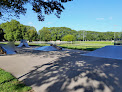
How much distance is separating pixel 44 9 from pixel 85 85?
215 inches

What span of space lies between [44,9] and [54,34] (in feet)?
209

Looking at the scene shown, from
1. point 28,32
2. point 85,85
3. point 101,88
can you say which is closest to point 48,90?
point 85,85

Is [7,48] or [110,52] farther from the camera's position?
[7,48]

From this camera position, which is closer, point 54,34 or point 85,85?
point 85,85

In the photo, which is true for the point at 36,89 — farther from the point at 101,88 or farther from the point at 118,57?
the point at 118,57

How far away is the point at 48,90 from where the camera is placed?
337 cm

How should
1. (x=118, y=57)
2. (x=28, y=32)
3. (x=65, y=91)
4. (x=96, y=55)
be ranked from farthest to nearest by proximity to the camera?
(x=28, y=32) → (x=96, y=55) → (x=118, y=57) → (x=65, y=91)

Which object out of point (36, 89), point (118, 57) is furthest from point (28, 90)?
point (118, 57)

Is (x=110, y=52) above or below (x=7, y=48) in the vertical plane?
below

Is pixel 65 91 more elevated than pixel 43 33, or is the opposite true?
pixel 43 33

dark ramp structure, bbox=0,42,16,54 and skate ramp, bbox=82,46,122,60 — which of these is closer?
skate ramp, bbox=82,46,122,60

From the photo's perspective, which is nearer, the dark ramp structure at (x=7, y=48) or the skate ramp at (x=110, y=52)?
the skate ramp at (x=110, y=52)

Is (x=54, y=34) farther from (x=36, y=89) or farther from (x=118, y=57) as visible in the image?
(x=36, y=89)

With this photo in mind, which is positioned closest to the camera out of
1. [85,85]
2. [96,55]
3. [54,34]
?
[85,85]
